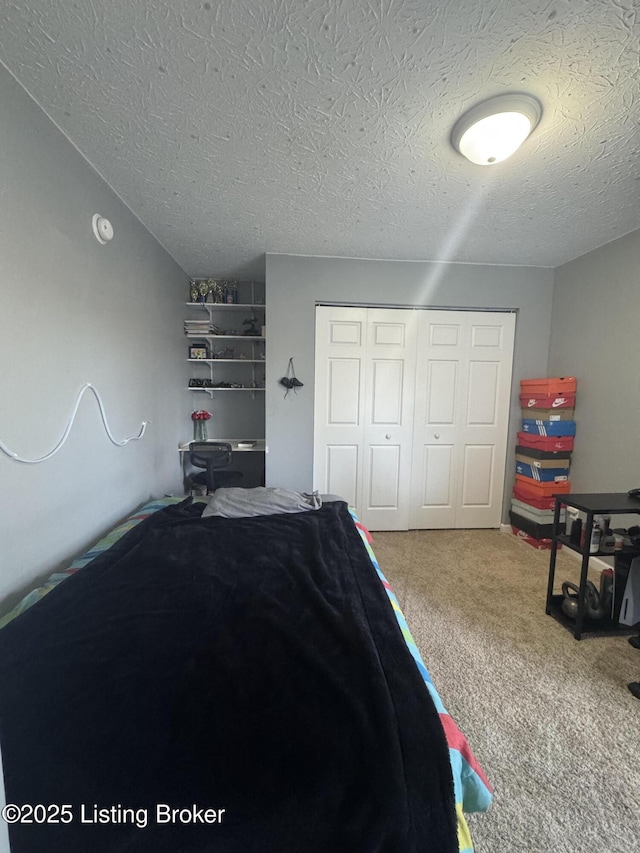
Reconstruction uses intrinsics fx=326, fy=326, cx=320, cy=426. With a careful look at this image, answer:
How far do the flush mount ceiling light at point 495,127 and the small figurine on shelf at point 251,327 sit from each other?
227 cm

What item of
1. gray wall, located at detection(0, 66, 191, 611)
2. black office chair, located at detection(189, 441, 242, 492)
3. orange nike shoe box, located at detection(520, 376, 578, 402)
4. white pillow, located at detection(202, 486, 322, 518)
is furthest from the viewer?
orange nike shoe box, located at detection(520, 376, 578, 402)

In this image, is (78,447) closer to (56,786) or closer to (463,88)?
(56,786)

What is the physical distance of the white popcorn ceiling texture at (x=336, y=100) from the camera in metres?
1.06

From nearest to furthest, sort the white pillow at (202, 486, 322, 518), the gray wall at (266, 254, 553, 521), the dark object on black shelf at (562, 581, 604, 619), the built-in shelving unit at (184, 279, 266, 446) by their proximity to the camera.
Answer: the dark object on black shelf at (562, 581, 604, 619) → the white pillow at (202, 486, 322, 518) → the gray wall at (266, 254, 553, 521) → the built-in shelving unit at (184, 279, 266, 446)

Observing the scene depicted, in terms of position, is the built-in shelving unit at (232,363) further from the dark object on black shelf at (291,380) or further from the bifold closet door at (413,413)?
the bifold closet door at (413,413)

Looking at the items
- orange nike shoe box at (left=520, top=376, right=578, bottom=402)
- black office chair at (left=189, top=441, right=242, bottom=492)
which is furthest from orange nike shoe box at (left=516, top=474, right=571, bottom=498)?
black office chair at (left=189, top=441, right=242, bottom=492)

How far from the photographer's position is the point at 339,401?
3.09 meters

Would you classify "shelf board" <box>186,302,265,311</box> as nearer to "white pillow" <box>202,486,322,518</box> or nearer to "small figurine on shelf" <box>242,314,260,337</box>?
"small figurine on shelf" <box>242,314,260,337</box>

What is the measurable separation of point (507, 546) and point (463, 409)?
51.0 inches

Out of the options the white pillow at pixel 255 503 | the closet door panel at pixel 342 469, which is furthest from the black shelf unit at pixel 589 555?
the closet door panel at pixel 342 469

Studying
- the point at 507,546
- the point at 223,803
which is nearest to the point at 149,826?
the point at 223,803

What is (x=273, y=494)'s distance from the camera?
7.12 feet

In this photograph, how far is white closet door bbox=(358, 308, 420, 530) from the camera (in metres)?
3.07

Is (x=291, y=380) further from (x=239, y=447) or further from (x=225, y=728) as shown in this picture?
(x=225, y=728)
